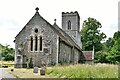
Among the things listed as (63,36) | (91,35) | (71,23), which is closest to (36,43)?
(63,36)

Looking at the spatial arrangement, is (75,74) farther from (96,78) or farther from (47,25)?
(47,25)

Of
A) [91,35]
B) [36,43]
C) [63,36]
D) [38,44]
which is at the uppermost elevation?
[91,35]

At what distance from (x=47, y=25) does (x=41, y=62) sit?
492cm

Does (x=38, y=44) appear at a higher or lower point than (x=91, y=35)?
lower

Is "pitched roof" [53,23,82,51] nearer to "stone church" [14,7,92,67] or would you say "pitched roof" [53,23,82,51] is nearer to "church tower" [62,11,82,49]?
"stone church" [14,7,92,67]

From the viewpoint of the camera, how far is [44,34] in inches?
1352

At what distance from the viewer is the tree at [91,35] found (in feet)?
226

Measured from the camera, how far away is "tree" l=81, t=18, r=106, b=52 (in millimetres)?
68875

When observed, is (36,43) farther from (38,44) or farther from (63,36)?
(63,36)

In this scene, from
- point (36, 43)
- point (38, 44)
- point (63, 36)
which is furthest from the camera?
point (63, 36)

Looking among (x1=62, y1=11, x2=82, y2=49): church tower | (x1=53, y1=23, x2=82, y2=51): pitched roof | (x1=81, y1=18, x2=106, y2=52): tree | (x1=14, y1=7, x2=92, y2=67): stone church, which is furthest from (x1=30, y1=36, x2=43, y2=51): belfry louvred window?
(x1=81, y1=18, x2=106, y2=52): tree

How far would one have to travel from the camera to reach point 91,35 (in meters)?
69.3

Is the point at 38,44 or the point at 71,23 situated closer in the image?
the point at 38,44

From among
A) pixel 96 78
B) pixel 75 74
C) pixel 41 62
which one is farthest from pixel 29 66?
pixel 96 78
